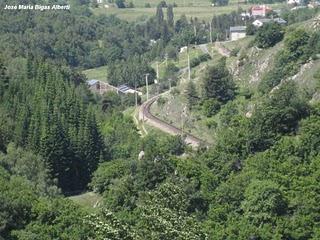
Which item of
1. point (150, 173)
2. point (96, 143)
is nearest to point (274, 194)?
point (150, 173)

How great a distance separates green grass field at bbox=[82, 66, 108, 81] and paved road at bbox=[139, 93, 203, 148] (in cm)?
3665

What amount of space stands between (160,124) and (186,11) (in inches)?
3906

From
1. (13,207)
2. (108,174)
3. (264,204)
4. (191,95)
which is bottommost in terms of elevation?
(108,174)

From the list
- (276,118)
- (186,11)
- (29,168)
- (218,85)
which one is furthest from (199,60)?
(186,11)

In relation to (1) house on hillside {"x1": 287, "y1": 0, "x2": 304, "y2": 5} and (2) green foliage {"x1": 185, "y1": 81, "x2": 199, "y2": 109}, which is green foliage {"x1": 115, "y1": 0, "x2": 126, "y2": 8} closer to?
(1) house on hillside {"x1": 287, "y1": 0, "x2": 304, "y2": 5}

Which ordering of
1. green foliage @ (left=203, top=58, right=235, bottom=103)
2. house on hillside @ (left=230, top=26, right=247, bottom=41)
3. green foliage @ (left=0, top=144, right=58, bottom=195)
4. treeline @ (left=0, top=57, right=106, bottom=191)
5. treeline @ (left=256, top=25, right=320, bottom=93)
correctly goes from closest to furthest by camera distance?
green foliage @ (left=0, top=144, right=58, bottom=195)
treeline @ (left=0, top=57, right=106, bottom=191)
treeline @ (left=256, top=25, right=320, bottom=93)
green foliage @ (left=203, top=58, right=235, bottom=103)
house on hillside @ (left=230, top=26, right=247, bottom=41)

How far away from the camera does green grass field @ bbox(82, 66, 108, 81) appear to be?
131 meters

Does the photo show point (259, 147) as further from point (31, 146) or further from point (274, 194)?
point (31, 146)

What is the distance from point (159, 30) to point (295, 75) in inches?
3505

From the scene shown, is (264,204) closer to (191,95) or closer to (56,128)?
(56,128)

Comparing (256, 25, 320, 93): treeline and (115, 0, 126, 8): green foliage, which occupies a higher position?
(256, 25, 320, 93): treeline

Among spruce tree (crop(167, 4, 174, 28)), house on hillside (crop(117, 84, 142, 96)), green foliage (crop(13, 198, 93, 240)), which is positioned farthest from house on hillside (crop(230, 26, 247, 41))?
green foliage (crop(13, 198, 93, 240))

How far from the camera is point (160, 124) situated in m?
81.6

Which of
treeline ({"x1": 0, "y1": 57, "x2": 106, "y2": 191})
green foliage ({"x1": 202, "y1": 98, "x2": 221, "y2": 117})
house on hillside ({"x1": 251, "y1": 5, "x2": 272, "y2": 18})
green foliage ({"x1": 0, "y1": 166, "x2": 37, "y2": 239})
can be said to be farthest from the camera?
house on hillside ({"x1": 251, "y1": 5, "x2": 272, "y2": 18})
